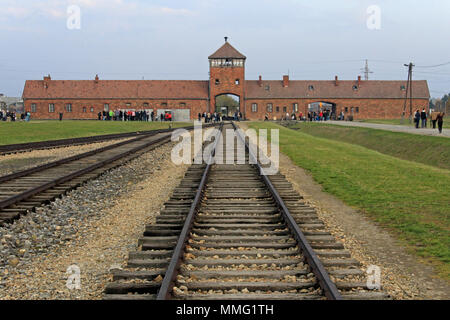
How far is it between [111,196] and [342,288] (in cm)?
655

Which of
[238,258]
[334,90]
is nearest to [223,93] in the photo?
[334,90]

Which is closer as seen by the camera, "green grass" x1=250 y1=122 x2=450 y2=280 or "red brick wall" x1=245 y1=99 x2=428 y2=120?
"green grass" x1=250 y1=122 x2=450 y2=280

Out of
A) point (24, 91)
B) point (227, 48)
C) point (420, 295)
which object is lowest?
point (420, 295)

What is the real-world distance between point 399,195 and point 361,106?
74.1m

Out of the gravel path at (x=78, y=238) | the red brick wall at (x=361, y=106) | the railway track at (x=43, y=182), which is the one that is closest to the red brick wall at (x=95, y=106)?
the red brick wall at (x=361, y=106)

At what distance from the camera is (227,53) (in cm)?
7912

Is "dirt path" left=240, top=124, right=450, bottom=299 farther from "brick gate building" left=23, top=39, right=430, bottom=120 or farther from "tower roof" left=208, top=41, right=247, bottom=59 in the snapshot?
"tower roof" left=208, top=41, right=247, bottom=59

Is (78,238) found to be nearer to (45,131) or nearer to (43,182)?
(43,182)

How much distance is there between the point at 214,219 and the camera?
7703mm

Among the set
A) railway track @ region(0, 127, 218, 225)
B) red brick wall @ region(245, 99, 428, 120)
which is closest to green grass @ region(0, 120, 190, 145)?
railway track @ region(0, 127, 218, 225)

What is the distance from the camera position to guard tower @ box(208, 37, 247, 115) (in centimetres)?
7812

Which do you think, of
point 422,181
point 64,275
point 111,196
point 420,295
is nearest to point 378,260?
point 420,295

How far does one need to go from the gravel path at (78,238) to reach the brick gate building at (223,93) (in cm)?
6714
